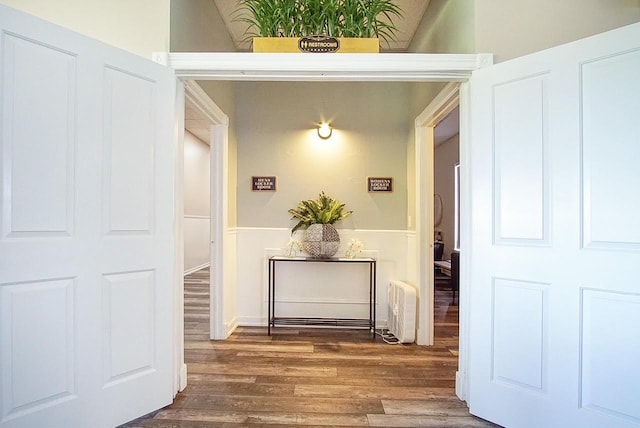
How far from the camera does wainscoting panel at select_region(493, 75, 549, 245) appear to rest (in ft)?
5.73

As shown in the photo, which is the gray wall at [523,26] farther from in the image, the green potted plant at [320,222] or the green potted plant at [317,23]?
the green potted plant at [320,222]

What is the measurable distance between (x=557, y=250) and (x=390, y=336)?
1.97m

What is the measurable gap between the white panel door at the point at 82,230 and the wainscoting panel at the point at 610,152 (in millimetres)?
2163

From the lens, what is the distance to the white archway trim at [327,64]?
2031 millimetres

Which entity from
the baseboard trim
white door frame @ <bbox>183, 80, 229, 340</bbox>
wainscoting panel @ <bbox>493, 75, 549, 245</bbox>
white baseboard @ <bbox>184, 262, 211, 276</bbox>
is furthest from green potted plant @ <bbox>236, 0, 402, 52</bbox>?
white baseboard @ <bbox>184, 262, 211, 276</bbox>

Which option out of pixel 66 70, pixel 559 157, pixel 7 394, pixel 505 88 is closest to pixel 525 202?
pixel 559 157

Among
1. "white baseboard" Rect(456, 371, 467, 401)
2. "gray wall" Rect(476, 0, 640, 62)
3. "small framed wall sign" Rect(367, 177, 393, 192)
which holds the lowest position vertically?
"white baseboard" Rect(456, 371, 467, 401)

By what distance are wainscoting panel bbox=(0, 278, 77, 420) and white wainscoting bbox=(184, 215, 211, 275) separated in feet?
15.7

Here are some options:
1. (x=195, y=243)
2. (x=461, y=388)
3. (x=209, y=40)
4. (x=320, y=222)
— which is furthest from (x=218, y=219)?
(x=195, y=243)

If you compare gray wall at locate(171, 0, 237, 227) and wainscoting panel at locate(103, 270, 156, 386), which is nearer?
wainscoting panel at locate(103, 270, 156, 386)

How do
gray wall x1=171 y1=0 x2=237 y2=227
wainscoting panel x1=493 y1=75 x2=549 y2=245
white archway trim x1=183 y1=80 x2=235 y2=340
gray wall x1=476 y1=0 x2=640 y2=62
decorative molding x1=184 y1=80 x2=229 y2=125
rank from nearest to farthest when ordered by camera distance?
wainscoting panel x1=493 y1=75 x2=549 y2=245 < gray wall x1=476 y1=0 x2=640 y2=62 < gray wall x1=171 y1=0 x2=237 y2=227 < decorative molding x1=184 y1=80 x2=229 y2=125 < white archway trim x1=183 y1=80 x2=235 y2=340

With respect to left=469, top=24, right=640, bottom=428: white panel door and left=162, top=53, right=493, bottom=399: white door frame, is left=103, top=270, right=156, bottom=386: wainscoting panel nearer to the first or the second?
left=162, top=53, right=493, bottom=399: white door frame

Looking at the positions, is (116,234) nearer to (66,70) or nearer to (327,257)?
(66,70)

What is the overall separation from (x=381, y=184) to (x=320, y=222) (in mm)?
763
